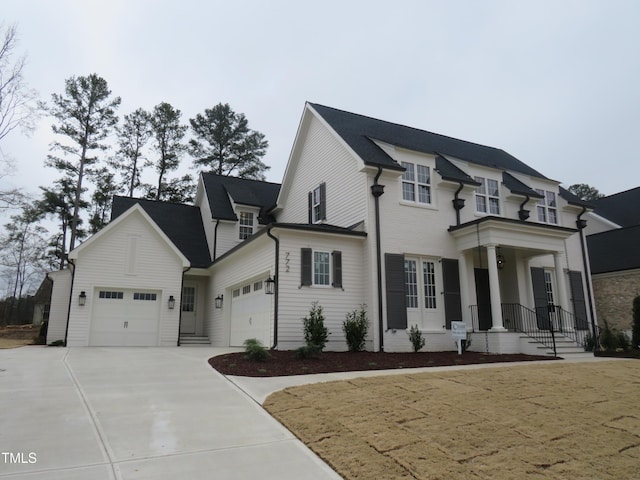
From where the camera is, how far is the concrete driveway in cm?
418

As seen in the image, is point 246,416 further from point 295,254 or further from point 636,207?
point 636,207

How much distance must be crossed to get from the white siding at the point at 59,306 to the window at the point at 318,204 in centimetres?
1031

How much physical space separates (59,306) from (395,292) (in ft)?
43.6

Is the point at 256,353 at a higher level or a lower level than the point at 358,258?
lower

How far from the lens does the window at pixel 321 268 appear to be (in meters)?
12.9

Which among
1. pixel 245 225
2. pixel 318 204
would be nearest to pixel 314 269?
pixel 318 204

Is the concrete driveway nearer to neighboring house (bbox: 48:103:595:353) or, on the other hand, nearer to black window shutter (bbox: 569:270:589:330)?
neighboring house (bbox: 48:103:595:353)

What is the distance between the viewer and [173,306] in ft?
57.3

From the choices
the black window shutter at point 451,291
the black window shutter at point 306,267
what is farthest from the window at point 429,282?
the black window shutter at point 306,267

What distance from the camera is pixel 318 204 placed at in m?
16.9

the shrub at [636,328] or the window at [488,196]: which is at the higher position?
the window at [488,196]

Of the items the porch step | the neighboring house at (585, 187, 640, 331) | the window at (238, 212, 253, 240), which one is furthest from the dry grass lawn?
the window at (238, 212, 253, 240)

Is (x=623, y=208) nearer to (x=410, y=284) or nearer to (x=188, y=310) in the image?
(x=410, y=284)

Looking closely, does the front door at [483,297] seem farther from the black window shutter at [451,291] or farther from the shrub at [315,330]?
the shrub at [315,330]
